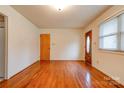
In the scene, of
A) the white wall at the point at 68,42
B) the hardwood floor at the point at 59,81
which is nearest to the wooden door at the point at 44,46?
the white wall at the point at 68,42

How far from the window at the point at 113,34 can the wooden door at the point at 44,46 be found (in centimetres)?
459

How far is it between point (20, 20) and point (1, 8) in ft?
5.18

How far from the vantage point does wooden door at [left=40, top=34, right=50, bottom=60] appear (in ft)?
29.5

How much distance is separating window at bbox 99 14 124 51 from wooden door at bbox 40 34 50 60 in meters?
4.59

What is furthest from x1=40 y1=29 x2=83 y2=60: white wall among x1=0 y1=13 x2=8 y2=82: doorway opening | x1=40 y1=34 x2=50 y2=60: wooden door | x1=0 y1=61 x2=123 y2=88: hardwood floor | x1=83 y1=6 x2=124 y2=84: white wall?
x1=0 y1=13 x2=8 y2=82: doorway opening

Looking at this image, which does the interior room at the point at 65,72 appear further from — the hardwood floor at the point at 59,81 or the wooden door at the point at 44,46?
the wooden door at the point at 44,46

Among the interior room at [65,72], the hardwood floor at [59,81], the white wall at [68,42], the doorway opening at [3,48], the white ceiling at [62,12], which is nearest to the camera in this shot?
the hardwood floor at [59,81]

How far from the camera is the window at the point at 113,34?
353cm

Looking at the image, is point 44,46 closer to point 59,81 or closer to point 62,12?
point 62,12

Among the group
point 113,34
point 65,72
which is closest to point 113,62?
point 113,34

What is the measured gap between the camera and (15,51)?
444 centimetres

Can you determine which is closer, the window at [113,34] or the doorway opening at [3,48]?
the window at [113,34]

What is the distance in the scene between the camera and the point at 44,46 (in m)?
9.02
